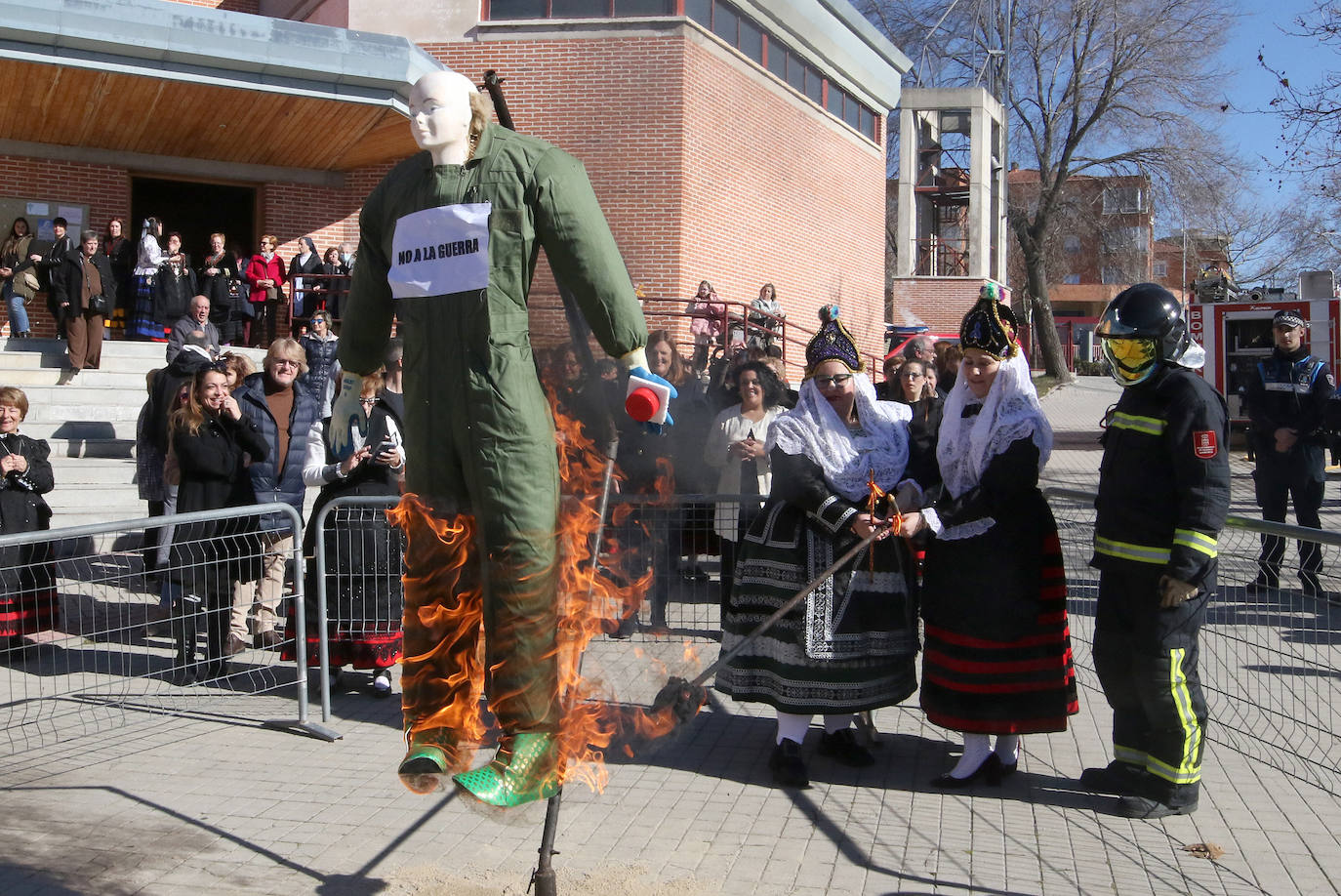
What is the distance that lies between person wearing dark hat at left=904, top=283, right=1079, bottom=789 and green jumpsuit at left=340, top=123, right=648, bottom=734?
6.28 ft

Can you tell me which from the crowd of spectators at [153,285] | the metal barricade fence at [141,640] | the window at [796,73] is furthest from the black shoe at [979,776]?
the window at [796,73]

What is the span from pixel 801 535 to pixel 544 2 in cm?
1480

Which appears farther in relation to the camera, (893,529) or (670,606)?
(670,606)

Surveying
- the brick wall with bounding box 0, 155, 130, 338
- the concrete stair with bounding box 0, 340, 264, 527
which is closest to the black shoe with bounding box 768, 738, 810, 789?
the concrete stair with bounding box 0, 340, 264, 527

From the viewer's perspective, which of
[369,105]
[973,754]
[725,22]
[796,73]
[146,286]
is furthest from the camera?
[796,73]

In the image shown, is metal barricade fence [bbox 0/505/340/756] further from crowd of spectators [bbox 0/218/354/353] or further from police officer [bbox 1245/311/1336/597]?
police officer [bbox 1245/311/1336/597]

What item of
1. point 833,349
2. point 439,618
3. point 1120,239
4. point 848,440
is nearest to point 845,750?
point 848,440

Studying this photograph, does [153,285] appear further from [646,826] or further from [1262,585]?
[1262,585]

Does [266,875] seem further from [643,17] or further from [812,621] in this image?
[643,17]

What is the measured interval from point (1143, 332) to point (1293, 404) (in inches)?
214

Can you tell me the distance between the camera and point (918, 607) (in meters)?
5.03

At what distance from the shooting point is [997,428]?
453 centimetres

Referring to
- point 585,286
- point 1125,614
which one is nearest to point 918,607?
point 1125,614

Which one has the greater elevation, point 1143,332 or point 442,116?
point 442,116
